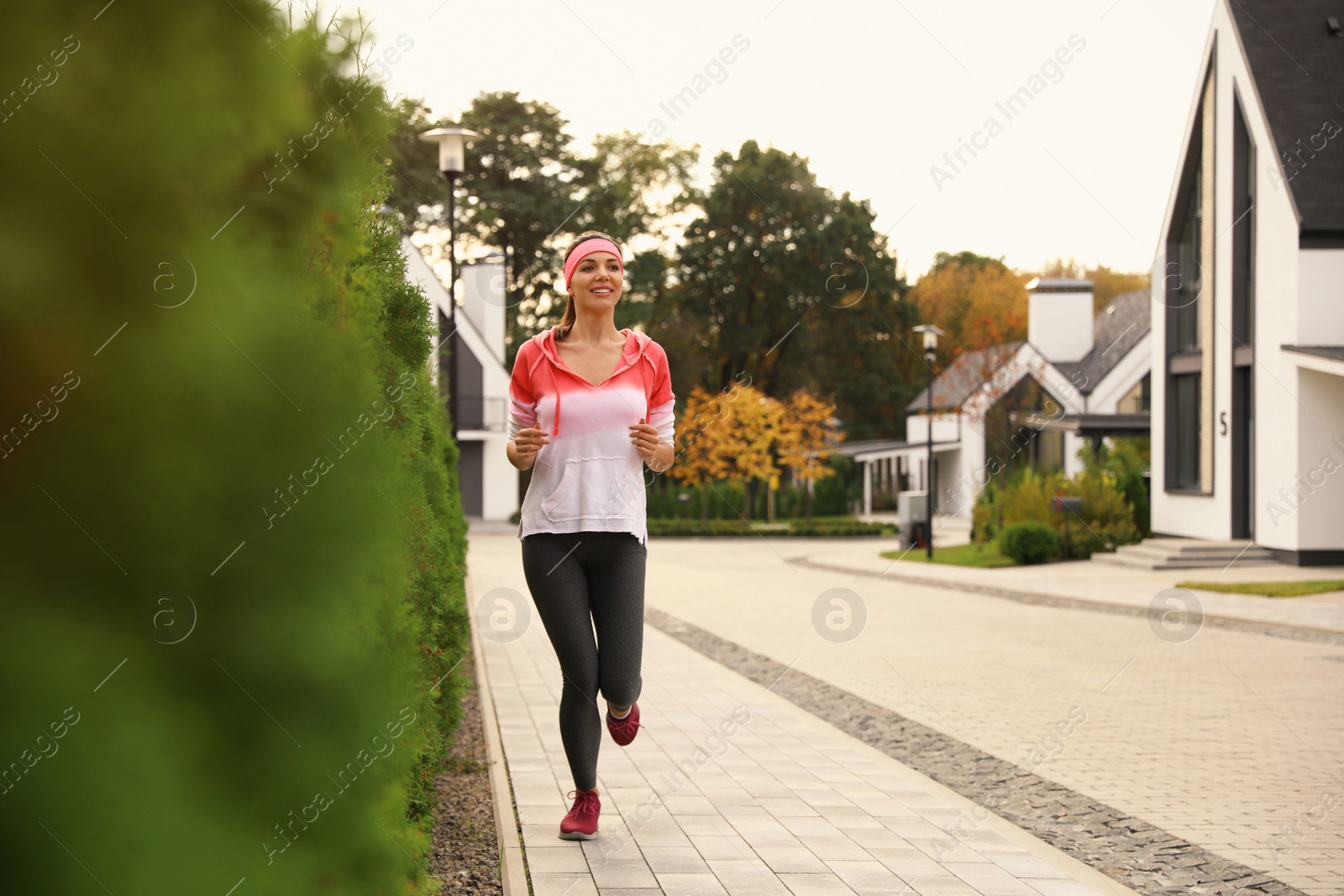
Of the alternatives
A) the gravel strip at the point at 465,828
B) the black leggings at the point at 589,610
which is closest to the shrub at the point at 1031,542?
the gravel strip at the point at 465,828

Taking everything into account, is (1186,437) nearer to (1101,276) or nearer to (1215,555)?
(1215,555)

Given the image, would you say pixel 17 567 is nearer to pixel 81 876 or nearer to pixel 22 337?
pixel 22 337

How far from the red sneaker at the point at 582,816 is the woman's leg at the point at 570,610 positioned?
0.27 metres

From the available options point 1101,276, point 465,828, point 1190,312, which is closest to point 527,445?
point 465,828

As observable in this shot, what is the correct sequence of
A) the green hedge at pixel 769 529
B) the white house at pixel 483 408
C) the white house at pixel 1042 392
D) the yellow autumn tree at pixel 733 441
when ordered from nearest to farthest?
the white house at pixel 1042 392, the green hedge at pixel 769 529, the yellow autumn tree at pixel 733 441, the white house at pixel 483 408

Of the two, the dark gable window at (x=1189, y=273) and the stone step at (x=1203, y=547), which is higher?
the dark gable window at (x=1189, y=273)

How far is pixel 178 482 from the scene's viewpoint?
198 cm

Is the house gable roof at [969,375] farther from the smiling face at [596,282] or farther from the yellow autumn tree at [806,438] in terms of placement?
the smiling face at [596,282]

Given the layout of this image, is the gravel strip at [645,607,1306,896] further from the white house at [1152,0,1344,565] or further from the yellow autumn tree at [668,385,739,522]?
the yellow autumn tree at [668,385,739,522]

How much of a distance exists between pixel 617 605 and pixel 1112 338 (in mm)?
46298

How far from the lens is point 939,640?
41.2 feet

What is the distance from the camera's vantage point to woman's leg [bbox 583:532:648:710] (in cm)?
443

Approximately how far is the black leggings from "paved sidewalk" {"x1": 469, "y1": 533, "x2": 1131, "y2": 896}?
556mm

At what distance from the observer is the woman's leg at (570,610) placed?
439 cm
